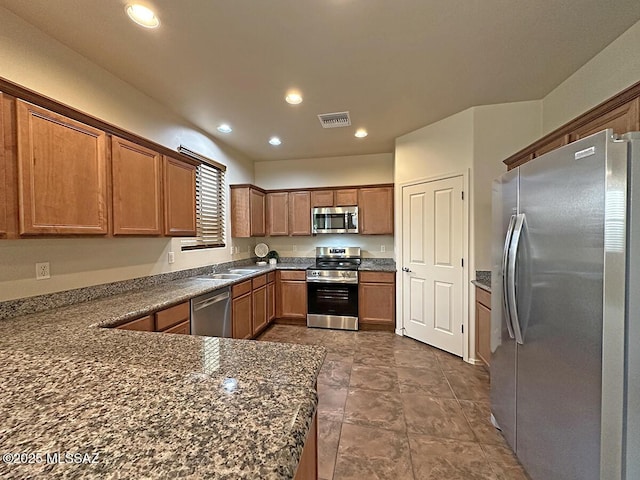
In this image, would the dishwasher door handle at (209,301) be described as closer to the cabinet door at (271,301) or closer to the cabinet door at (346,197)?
the cabinet door at (271,301)

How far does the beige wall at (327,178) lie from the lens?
4695 mm

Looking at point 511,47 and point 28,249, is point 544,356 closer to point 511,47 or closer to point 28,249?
point 511,47

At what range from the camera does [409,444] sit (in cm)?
188

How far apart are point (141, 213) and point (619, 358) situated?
286cm

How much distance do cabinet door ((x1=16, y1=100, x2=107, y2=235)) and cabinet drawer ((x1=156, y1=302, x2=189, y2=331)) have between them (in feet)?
2.31

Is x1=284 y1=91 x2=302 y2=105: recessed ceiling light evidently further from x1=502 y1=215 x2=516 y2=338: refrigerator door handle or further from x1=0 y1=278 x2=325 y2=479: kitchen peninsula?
x1=0 y1=278 x2=325 y2=479: kitchen peninsula

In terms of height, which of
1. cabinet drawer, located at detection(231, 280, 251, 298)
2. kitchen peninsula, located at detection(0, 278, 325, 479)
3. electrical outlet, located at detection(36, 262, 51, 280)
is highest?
electrical outlet, located at detection(36, 262, 51, 280)

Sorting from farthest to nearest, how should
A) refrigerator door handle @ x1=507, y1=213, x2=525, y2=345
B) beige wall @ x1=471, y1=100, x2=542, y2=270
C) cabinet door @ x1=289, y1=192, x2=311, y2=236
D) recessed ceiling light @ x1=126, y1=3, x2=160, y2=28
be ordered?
1. cabinet door @ x1=289, y1=192, x2=311, y2=236
2. beige wall @ x1=471, y1=100, x2=542, y2=270
3. recessed ceiling light @ x1=126, y1=3, x2=160, y2=28
4. refrigerator door handle @ x1=507, y1=213, x2=525, y2=345

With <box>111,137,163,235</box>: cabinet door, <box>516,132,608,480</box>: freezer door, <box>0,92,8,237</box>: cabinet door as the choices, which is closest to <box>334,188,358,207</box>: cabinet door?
<box>111,137,163,235</box>: cabinet door

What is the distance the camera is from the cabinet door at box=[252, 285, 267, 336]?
3.69m

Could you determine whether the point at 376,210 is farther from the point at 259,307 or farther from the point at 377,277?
the point at 259,307

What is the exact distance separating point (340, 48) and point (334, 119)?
1235 millimetres

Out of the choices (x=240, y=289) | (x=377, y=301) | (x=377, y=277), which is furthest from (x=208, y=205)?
(x=377, y=301)

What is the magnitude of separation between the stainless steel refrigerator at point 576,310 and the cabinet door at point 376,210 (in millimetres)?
2630
